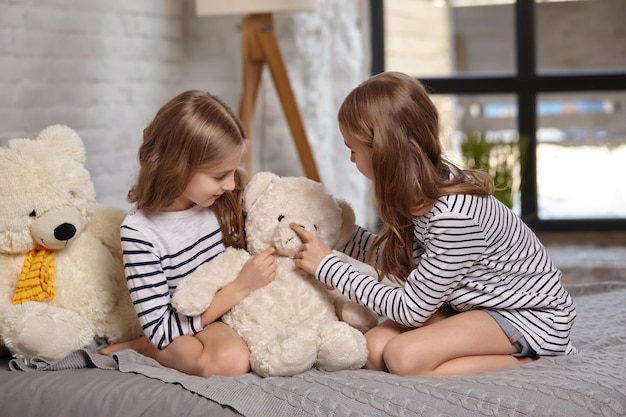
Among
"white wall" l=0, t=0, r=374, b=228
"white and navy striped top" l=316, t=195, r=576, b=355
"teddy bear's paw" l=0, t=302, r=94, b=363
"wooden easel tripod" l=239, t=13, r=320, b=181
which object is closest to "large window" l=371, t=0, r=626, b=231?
"white wall" l=0, t=0, r=374, b=228

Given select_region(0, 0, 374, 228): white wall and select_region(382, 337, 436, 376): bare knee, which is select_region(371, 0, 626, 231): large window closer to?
select_region(0, 0, 374, 228): white wall

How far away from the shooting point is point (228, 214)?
188 centimetres

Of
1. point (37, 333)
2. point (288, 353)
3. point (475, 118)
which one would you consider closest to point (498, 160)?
point (475, 118)

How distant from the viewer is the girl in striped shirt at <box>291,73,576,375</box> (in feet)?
5.47

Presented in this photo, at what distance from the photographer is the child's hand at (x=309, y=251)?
1.74 m

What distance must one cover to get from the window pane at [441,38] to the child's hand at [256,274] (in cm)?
240

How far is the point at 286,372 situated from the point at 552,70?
2770 millimetres

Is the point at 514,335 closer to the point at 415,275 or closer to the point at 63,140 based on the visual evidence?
the point at 415,275

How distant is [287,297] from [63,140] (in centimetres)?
64

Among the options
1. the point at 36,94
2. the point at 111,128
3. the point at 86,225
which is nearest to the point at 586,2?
the point at 111,128

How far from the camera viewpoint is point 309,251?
5.73 ft

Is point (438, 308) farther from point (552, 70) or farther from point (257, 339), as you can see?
point (552, 70)

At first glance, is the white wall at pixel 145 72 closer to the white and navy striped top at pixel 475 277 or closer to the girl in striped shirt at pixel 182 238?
the girl in striped shirt at pixel 182 238

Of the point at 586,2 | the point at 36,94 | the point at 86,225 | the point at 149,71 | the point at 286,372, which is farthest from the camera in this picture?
the point at 586,2
